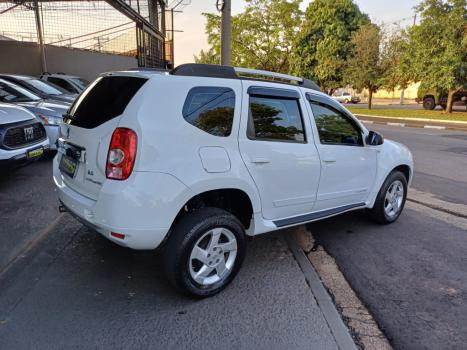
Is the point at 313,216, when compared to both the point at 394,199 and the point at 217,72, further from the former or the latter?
the point at 217,72

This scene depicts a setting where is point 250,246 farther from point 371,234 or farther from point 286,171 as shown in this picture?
point 371,234

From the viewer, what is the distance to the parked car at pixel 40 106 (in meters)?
7.28

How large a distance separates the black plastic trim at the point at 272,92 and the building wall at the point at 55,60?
1637 centimetres

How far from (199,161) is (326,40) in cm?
3153

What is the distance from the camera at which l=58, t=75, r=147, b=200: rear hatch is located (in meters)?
2.77

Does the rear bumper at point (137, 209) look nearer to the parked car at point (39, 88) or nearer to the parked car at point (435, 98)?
the parked car at point (39, 88)

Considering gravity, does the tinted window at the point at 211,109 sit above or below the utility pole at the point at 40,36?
below

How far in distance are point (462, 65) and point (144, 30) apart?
52.5 feet

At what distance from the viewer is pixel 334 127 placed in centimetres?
390

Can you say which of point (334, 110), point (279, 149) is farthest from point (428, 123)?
point (279, 149)

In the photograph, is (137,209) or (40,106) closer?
(137,209)

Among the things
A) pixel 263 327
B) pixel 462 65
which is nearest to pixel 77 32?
pixel 263 327

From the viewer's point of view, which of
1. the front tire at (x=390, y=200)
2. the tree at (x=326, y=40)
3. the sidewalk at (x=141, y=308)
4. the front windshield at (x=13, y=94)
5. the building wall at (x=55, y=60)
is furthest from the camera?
the tree at (x=326, y=40)

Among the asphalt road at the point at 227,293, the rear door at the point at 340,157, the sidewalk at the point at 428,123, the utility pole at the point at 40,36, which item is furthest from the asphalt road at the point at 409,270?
the utility pole at the point at 40,36
